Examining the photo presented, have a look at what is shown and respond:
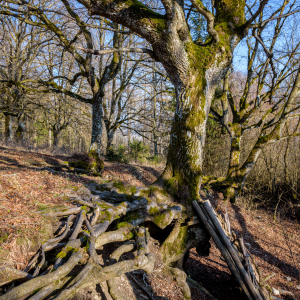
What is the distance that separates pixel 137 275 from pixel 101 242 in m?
0.90

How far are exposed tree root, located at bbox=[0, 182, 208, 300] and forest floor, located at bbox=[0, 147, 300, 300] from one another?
0.70 ft

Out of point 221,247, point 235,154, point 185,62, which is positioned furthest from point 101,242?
point 235,154

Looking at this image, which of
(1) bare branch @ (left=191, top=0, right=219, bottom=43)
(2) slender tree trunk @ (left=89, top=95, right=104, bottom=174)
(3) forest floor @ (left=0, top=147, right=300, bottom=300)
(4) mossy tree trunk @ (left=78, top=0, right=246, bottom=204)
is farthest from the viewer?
(2) slender tree trunk @ (left=89, top=95, right=104, bottom=174)

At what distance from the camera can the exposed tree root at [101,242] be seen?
1995 millimetres

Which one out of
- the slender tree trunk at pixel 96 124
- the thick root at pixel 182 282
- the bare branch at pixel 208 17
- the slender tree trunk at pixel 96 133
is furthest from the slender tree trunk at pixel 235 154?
the thick root at pixel 182 282

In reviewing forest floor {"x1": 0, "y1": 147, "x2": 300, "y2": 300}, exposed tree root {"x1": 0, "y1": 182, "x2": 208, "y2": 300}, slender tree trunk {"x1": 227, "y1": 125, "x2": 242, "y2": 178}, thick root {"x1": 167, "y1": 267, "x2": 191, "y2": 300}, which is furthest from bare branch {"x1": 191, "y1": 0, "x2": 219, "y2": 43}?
slender tree trunk {"x1": 227, "y1": 125, "x2": 242, "y2": 178}

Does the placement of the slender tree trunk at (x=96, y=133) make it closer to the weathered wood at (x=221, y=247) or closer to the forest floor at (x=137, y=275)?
the forest floor at (x=137, y=275)

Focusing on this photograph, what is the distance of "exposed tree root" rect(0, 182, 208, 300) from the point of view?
1995 mm

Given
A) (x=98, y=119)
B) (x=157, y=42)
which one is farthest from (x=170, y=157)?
(x=98, y=119)

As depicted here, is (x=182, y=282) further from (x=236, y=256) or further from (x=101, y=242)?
(x=101, y=242)

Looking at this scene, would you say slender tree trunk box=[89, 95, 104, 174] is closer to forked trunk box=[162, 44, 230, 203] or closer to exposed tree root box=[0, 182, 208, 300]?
exposed tree root box=[0, 182, 208, 300]

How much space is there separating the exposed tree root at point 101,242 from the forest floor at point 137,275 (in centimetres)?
21

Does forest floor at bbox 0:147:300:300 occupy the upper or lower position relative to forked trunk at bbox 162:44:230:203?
lower

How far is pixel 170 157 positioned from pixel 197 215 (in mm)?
1471
